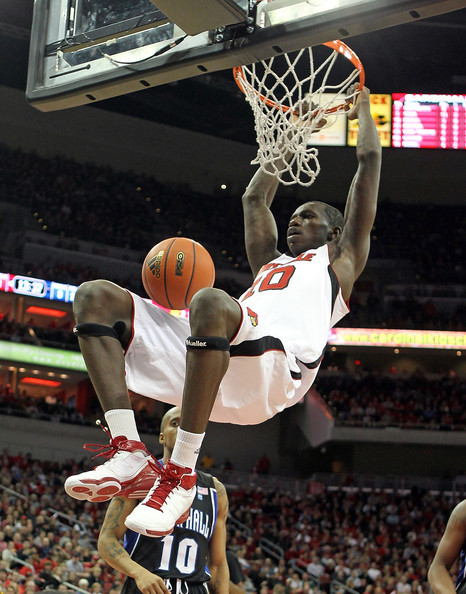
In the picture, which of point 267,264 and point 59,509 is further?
point 59,509

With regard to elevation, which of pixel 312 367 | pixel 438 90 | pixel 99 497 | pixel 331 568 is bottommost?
pixel 331 568

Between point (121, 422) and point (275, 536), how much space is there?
50.7ft

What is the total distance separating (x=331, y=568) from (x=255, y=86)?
12.3 meters

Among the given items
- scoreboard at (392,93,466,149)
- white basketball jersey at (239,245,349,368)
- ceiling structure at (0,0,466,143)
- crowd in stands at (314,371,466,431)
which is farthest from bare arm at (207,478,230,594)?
crowd in stands at (314,371,466,431)

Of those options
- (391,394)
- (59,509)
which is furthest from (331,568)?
(391,394)

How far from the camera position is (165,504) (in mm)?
3426

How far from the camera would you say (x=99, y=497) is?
3479 millimetres

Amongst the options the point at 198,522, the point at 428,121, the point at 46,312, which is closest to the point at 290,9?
the point at 198,522

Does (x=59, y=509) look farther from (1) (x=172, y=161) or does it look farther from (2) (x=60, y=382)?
(1) (x=172, y=161)

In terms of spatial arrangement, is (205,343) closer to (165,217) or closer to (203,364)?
(203,364)

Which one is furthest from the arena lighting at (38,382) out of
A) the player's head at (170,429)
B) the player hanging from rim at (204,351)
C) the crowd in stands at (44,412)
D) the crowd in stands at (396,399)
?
the player hanging from rim at (204,351)

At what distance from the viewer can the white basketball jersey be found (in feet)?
13.6

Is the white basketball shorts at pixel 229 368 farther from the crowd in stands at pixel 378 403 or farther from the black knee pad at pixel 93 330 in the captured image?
the crowd in stands at pixel 378 403

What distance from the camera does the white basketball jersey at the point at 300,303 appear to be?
416cm
